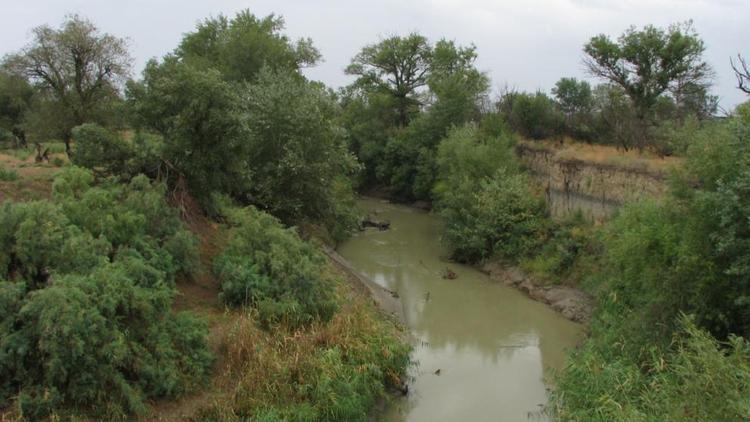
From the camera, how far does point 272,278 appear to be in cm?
1556

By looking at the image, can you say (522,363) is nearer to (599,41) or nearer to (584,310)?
(584,310)

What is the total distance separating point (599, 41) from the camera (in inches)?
1239

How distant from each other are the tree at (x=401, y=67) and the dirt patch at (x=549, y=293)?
23.8 metres

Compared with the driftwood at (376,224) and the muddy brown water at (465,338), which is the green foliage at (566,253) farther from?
the driftwood at (376,224)

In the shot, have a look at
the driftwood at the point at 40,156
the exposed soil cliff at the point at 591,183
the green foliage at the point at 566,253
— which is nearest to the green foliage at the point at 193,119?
the driftwood at the point at 40,156

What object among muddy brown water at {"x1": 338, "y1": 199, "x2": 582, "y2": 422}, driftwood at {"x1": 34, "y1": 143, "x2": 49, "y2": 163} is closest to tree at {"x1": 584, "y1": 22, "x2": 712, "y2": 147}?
muddy brown water at {"x1": 338, "y1": 199, "x2": 582, "y2": 422}

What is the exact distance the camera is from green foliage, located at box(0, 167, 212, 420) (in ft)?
33.2

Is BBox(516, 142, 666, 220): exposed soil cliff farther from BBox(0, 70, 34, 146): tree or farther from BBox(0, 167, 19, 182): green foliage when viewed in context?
BBox(0, 70, 34, 146): tree

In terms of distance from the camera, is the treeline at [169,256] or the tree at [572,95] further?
the tree at [572,95]

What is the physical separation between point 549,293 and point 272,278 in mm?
11367

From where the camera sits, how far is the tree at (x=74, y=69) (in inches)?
851

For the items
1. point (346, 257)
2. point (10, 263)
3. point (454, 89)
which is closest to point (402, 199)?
point (454, 89)

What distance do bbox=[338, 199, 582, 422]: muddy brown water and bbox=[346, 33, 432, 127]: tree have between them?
19687mm

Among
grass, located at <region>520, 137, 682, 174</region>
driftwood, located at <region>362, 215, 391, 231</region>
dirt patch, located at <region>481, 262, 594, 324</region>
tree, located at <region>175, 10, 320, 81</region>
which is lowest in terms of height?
driftwood, located at <region>362, 215, 391, 231</region>
